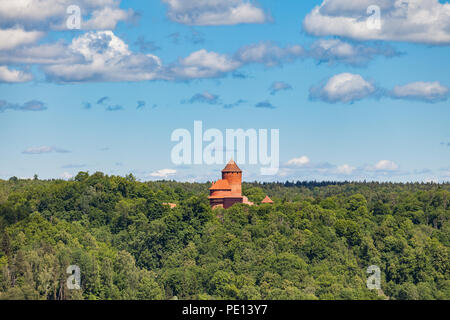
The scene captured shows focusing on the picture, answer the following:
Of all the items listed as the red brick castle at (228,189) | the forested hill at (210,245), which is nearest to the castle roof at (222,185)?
the red brick castle at (228,189)

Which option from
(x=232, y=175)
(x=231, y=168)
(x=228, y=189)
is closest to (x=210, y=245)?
Answer: (x=228, y=189)

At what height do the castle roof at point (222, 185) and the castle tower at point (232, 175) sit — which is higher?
the castle tower at point (232, 175)

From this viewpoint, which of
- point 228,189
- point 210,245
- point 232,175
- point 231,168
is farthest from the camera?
point 228,189

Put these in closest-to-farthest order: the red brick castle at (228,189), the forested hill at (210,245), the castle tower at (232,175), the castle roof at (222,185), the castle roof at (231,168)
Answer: the forested hill at (210,245), the castle roof at (231,168), the castle tower at (232,175), the red brick castle at (228,189), the castle roof at (222,185)

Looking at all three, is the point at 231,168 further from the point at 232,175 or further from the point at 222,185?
the point at 222,185

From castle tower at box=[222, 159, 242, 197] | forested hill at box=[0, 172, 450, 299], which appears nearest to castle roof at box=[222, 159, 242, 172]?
castle tower at box=[222, 159, 242, 197]

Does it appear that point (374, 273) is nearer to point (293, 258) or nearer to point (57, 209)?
point (293, 258)

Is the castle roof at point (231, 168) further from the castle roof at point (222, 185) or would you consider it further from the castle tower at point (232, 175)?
the castle roof at point (222, 185)

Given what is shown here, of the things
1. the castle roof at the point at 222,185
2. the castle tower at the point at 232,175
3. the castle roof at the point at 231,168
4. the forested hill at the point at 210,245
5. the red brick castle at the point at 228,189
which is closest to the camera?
the forested hill at the point at 210,245

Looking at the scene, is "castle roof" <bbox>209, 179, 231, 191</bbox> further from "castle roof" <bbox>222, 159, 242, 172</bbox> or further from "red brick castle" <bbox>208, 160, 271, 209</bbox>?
"castle roof" <bbox>222, 159, 242, 172</bbox>
